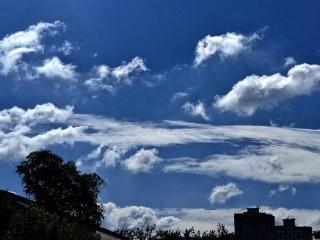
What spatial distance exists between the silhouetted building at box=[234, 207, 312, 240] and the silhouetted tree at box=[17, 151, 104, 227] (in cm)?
8689

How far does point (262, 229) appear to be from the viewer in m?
171

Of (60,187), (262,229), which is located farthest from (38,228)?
(262,229)

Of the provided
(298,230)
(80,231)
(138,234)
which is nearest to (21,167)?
(80,231)

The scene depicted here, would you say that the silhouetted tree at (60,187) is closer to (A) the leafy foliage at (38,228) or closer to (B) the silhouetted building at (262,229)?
(A) the leafy foliage at (38,228)

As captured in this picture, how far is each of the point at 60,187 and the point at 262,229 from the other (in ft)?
343

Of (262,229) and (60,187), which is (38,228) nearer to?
(60,187)

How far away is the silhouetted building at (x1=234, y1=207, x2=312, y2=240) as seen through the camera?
16662 centimetres

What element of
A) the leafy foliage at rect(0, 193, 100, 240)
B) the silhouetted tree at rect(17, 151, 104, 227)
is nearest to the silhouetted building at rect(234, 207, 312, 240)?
the silhouetted tree at rect(17, 151, 104, 227)

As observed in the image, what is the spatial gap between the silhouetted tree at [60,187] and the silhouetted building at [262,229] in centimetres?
8689

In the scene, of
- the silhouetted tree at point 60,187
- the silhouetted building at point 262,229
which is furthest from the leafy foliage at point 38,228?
the silhouetted building at point 262,229

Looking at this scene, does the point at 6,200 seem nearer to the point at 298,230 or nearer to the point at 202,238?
the point at 202,238

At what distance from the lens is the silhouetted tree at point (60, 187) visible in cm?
7850

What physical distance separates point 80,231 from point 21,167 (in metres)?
45.1

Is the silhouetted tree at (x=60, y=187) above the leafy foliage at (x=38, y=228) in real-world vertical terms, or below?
above
